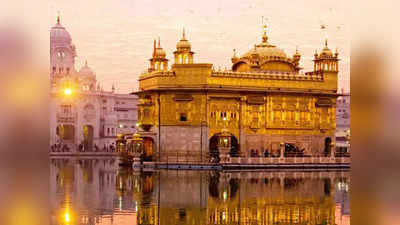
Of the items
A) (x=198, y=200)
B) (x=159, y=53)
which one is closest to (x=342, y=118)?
(x=159, y=53)

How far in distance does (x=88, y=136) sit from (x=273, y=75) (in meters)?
30.4

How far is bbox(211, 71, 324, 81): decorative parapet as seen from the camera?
4138cm

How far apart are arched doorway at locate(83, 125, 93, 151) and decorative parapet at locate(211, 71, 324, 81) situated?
93.2 ft

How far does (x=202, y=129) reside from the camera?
40.2 meters

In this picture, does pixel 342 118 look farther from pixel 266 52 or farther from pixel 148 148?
pixel 148 148

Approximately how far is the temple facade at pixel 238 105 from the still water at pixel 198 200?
9.10 m

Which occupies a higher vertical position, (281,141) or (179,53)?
(179,53)

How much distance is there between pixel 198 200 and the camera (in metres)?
19.8

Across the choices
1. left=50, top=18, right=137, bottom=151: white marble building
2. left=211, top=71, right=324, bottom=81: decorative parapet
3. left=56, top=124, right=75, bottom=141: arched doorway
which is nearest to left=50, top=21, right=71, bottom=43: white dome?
left=50, top=18, right=137, bottom=151: white marble building

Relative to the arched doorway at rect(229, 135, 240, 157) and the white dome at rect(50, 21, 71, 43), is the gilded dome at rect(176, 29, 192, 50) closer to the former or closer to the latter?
the arched doorway at rect(229, 135, 240, 157)
